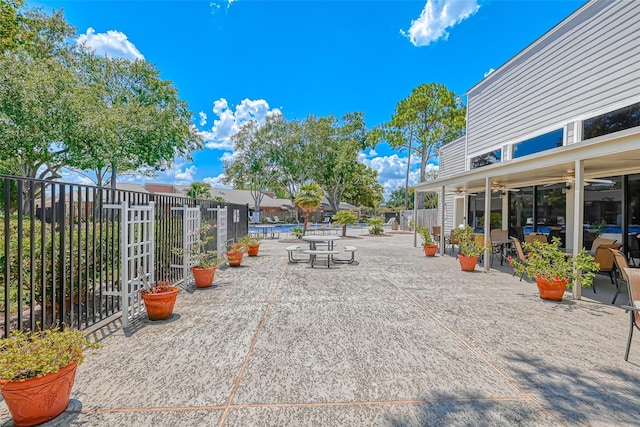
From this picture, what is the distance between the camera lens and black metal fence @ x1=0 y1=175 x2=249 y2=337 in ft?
8.91

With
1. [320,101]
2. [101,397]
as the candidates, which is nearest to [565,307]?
[101,397]

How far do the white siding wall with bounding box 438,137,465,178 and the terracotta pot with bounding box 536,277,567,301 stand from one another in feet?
31.8

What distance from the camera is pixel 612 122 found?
672cm

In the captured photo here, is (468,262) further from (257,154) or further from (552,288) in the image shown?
(257,154)

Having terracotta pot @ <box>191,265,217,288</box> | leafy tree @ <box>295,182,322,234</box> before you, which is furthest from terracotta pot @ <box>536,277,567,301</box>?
leafy tree @ <box>295,182,322,234</box>

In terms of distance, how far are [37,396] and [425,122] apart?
84.6 feet

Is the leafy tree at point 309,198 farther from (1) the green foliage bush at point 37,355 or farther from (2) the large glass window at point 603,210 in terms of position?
(1) the green foliage bush at point 37,355

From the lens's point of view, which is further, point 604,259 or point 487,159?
point 487,159

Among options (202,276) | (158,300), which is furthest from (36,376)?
(202,276)

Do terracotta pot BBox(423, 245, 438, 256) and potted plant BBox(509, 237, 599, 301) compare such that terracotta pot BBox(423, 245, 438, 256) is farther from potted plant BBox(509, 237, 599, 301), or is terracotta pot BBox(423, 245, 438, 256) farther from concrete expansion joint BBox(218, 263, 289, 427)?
concrete expansion joint BBox(218, 263, 289, 427)

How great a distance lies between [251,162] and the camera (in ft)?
113

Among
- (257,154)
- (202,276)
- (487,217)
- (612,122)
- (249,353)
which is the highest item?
(257,154)

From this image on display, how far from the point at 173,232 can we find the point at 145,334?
268cm

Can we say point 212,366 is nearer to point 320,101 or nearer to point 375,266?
point 375,266
